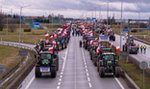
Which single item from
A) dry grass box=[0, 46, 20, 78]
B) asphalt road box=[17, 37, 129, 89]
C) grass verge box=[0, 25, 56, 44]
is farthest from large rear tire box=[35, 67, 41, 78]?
grass verge box=[0, 25, 56, 44]

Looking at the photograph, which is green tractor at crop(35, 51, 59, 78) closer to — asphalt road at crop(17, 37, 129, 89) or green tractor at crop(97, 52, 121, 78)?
asphalt road at crop(17, 37, 129, 89)

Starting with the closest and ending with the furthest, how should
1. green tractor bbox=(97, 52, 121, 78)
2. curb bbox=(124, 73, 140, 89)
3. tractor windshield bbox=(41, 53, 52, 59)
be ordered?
curb bbox=(124, 73, 140, 89)
green tractor bbox=(97, 52, 121, 78)
tractor windshield bbox=(41, 53, 52, 59)

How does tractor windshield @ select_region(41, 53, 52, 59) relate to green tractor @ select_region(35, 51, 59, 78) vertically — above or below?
above

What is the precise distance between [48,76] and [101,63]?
4.89 metres

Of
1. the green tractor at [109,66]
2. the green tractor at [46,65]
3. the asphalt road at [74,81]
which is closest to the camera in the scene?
the asphalt road at [74,81]

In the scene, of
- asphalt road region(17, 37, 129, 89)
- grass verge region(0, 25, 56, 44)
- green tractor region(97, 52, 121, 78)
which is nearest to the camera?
asphalt road region(17, 37, 129, 89)

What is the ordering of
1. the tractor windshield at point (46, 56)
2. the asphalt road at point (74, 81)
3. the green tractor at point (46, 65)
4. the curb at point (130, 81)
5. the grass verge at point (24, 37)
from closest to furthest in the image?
the curb at point (130, 81)
the asphalt road at point (74, 81)
the green tractor at point (46, 65)
the tractor windshield at point (46, 56)
the grass verge at point (24, 37)

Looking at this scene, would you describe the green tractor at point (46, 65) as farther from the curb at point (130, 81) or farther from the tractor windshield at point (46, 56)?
the curb at point (130, 81)

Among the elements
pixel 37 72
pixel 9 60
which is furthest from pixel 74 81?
pixel 9 60

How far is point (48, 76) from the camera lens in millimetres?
36125

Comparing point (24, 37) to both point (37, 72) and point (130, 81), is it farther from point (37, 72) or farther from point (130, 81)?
point (130, 81)

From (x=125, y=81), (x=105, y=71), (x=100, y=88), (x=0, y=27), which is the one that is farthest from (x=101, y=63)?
(x=0, y=27)

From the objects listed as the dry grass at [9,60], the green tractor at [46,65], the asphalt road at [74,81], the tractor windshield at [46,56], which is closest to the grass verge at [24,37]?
the dry grass at [9,60]

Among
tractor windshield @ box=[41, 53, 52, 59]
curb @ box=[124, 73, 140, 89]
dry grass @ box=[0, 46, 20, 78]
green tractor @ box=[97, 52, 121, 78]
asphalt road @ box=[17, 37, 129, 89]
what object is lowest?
asphalt road @ box=[17, 37, 129, 89]
